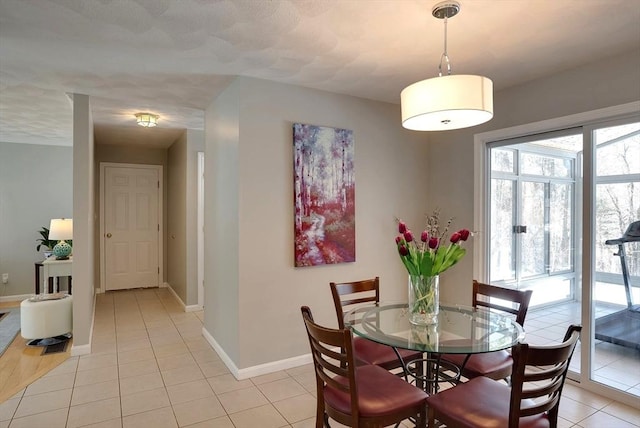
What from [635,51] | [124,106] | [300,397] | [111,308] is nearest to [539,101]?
[635,51]

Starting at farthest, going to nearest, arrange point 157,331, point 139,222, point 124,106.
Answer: point 139,222, point 157,331, point 124,106

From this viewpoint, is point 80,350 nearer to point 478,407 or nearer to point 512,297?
point 478,407

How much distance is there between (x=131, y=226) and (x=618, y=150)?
256 inches

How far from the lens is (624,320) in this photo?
285 centimetres

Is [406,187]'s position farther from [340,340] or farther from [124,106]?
[124,106]

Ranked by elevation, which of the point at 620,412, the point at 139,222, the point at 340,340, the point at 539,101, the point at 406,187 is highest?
the point at 539,101

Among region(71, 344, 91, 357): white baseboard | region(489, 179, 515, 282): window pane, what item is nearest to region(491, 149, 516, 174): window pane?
region(489, 179, 515, 282): window pane

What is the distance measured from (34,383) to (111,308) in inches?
90.6

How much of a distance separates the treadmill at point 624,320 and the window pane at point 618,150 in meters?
0.41

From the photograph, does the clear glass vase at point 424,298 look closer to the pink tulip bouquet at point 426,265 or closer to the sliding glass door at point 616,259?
the pink tulip bouquet at point 426,265

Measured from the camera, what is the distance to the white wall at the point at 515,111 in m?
2.69

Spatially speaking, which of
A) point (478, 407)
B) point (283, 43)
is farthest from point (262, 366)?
point (283, 43)

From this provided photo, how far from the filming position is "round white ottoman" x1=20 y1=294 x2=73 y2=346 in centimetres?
368

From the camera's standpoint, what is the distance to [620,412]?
100 inches
